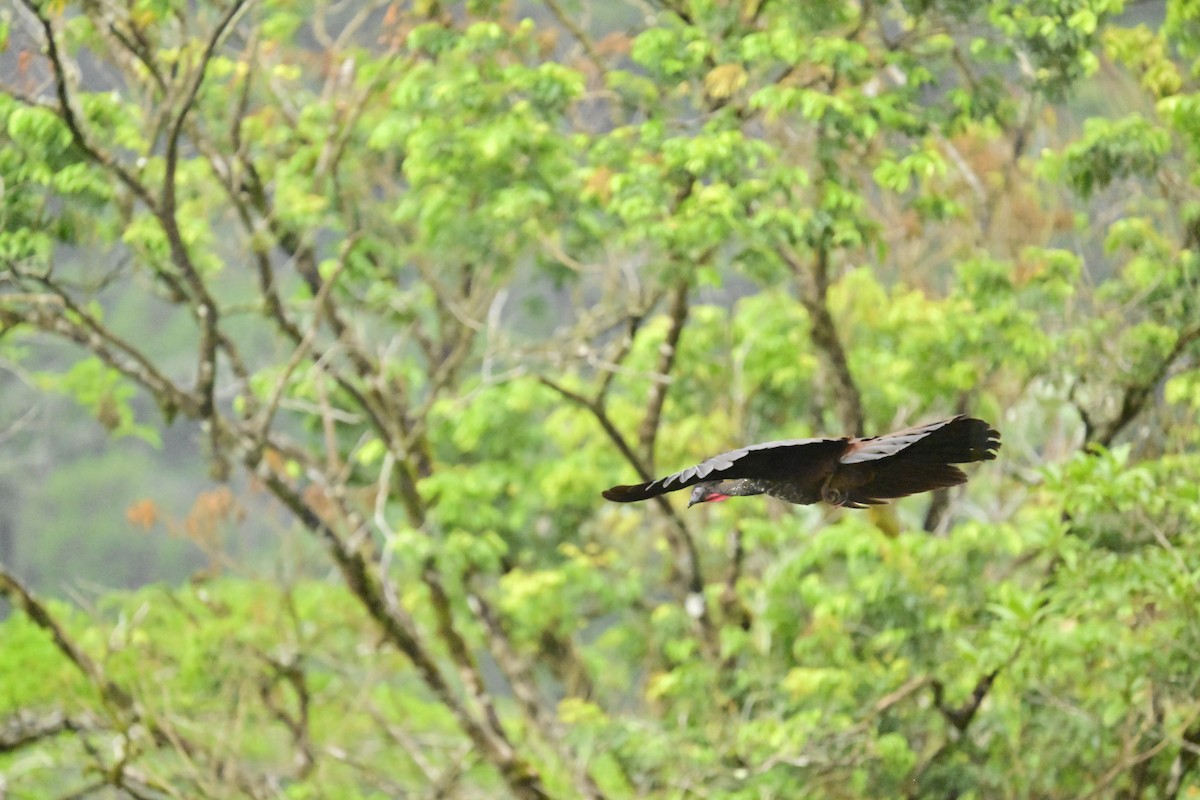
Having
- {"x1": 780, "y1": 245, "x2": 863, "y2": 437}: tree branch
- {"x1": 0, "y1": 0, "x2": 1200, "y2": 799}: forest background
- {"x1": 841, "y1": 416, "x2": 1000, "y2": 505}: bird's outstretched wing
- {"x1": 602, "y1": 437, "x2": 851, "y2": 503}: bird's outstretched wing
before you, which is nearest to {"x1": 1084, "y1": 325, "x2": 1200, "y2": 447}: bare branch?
{"x1": 0, "y1": 0, "x2": 1200, "y2": 799}: forest background

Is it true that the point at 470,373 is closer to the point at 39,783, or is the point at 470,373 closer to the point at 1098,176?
the point at 39,783

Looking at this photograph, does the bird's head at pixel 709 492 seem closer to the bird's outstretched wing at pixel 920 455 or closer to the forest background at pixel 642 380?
the bird's outstretched wing at pixel 920 455

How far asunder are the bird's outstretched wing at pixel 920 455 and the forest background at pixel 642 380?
1822 mm

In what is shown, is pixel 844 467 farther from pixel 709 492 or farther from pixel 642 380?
pixel 642 380

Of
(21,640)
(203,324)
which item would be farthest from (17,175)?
(21,640)

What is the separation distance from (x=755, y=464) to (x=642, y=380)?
4.76 metres

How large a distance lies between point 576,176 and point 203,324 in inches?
55.2

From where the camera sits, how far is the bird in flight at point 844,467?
172 cm

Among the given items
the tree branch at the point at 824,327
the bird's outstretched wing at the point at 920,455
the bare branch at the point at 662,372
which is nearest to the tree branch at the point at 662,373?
the bare branch at the point at 662,372

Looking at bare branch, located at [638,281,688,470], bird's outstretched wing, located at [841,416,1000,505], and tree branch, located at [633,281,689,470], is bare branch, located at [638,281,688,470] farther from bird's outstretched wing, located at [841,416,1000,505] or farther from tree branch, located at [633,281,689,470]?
bird's outstretched wing, located at [841,416,1000,505]

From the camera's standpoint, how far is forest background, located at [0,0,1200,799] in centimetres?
427

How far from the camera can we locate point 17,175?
420 centimetres

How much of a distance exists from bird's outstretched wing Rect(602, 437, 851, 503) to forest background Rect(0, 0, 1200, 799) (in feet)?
6.45

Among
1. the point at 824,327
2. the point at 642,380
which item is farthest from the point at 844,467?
the point at 642,380
